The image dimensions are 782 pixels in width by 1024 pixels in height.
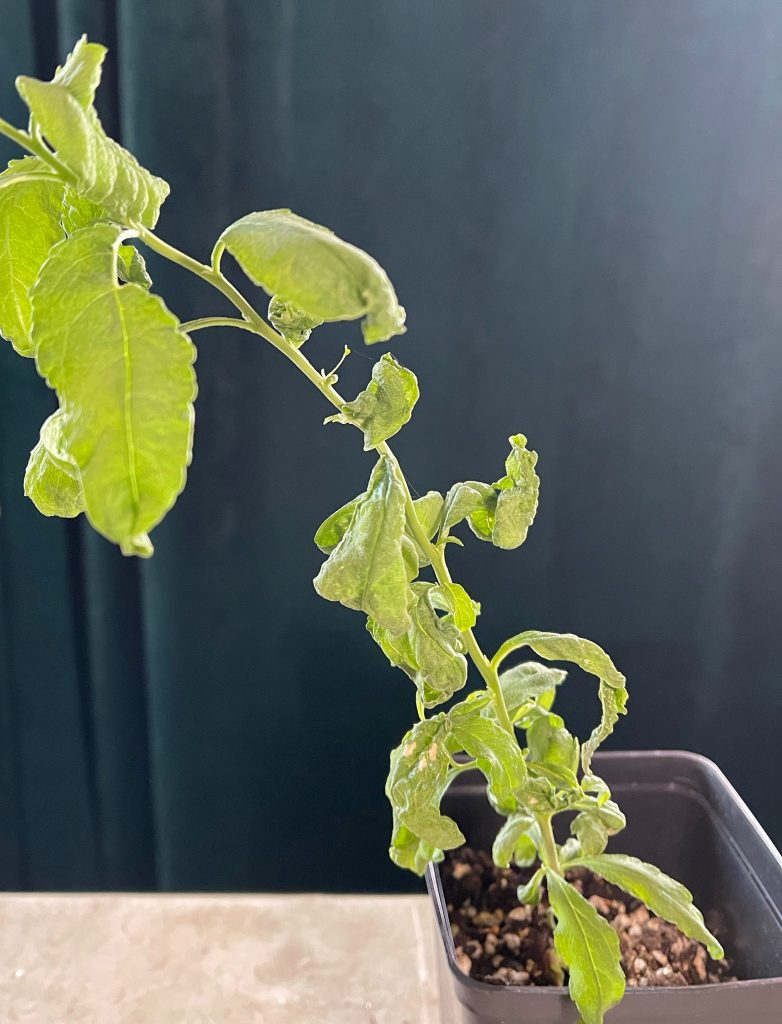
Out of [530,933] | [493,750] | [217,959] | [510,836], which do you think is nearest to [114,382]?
[493,750]

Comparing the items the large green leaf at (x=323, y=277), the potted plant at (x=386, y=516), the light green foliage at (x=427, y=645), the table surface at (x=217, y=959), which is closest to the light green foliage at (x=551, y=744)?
the potted plant at (x=386, y=516)

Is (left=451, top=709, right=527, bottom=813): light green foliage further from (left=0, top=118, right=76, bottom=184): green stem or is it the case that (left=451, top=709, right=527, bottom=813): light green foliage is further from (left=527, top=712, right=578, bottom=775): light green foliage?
(left=0, top=118, right=76, bottom=184): green stem

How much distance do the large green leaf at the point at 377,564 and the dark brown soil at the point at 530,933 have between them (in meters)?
0.27

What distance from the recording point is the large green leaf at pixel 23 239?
42 cm

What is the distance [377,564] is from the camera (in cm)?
44

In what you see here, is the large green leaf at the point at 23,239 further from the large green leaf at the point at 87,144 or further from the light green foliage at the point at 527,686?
the light green foliage at the point at 527,686

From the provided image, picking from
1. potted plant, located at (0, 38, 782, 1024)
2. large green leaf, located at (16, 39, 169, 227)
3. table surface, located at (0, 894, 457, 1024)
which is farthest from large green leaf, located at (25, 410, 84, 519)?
table surface, located at (0, 894, 457, 1024)

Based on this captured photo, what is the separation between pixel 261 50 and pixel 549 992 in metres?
0.69

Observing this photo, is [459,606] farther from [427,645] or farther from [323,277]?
[323,277]

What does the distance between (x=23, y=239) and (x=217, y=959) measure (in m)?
0.61

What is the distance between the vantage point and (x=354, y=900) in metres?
0.84

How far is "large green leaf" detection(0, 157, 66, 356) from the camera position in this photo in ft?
1.38

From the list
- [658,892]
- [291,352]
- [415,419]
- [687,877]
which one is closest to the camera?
[291,352]

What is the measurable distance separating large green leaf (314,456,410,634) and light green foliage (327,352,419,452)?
0.08 ft
